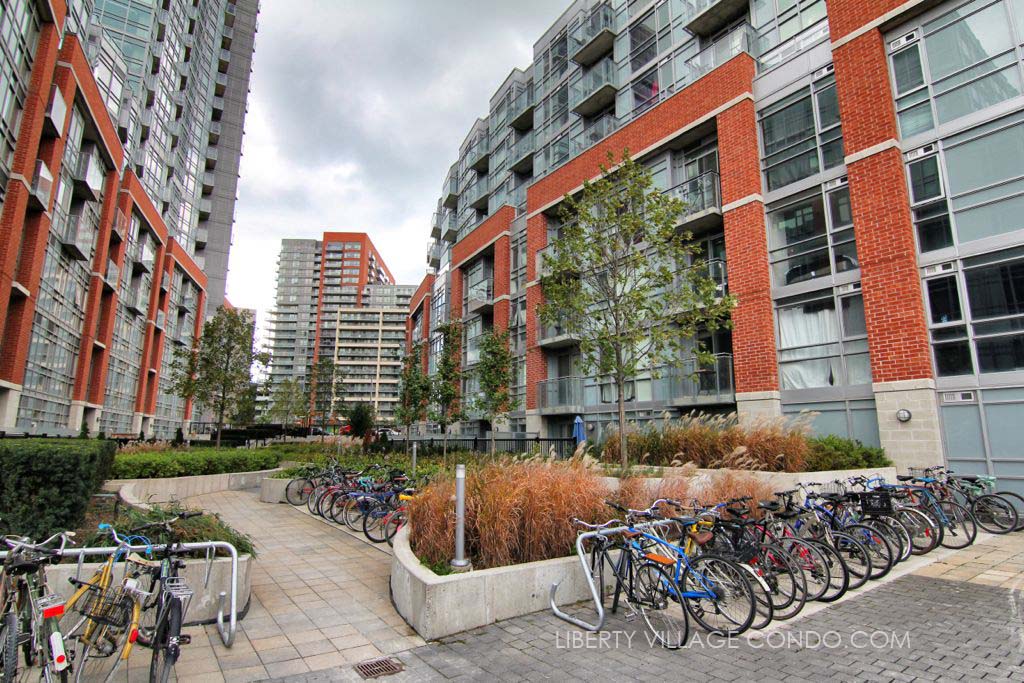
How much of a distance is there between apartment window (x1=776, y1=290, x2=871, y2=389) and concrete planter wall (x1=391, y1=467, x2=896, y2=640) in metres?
10.3

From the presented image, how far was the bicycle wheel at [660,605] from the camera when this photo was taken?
14.8ft

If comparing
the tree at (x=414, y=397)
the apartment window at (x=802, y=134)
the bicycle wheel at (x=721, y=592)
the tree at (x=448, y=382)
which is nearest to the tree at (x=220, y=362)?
Answer: the tree at (x=414, y=397)

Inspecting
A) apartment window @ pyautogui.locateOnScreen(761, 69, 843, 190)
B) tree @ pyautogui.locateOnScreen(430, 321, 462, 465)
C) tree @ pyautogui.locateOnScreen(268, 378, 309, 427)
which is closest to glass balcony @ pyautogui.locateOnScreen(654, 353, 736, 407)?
apartment window @ pyautogui.locateOnScreen(761, 69, 843, 190)

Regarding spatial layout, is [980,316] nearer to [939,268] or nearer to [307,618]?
[939,268]

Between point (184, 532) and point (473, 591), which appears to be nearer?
point (473, 591)

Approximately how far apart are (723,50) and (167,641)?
20.4m

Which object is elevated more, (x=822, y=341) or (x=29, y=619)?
(x=822, y=341)

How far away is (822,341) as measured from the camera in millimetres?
13492

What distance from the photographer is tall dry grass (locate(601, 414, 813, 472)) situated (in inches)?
404

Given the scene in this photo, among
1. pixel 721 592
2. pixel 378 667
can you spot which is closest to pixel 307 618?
pixel 378 667

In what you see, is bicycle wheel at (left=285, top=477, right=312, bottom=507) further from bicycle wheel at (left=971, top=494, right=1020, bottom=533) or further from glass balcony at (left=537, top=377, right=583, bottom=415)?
bicycle wheel at (left=971, top=494, right=1020, bottom=533)

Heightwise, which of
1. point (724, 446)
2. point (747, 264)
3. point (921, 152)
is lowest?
point (724, 446)

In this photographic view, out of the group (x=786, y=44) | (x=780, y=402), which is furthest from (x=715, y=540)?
(x=786, y=44)

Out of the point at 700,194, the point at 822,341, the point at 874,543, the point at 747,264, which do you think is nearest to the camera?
the point at 874,543
